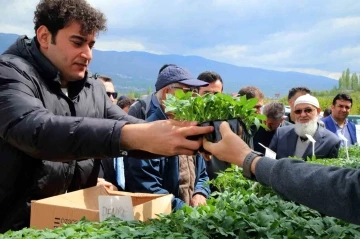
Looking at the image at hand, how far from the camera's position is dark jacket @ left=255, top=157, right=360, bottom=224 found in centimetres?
164

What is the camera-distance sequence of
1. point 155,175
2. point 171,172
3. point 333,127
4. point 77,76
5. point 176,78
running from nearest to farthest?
point 77,76 → point 155,175 → point 171,172 → point 176,78 → point 333,127

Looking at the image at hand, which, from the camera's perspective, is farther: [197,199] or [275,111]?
[275,111]

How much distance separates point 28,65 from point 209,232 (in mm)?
1403

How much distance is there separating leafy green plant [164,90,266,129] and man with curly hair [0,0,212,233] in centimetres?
9

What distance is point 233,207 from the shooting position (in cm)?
225

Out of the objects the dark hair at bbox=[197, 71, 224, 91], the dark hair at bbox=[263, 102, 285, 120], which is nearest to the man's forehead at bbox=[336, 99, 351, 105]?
the dark hair at bbox=[263, 102, 285, 120]

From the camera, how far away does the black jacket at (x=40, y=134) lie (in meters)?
2.11

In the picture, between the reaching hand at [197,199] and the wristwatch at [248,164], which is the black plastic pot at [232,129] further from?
the reaching hand at [197,199]

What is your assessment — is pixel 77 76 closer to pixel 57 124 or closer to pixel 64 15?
pixel 64 15

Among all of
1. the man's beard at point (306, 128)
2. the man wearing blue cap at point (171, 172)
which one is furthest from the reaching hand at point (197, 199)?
the man's beard at point (306, 128)

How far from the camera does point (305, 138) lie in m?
5.96

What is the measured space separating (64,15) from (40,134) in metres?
0.81

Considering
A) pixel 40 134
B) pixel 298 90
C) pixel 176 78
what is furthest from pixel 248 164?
pixel 298 90

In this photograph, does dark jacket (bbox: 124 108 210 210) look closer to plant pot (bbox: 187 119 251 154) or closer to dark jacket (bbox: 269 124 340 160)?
plant pot (bbox: 187 119 251 154)
